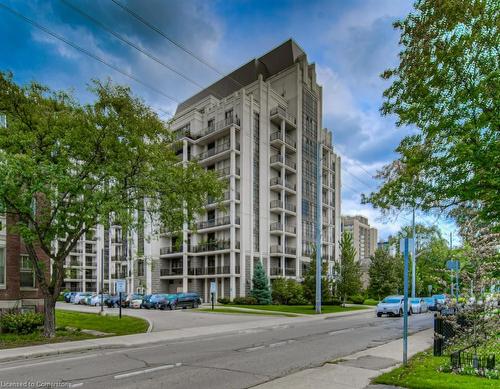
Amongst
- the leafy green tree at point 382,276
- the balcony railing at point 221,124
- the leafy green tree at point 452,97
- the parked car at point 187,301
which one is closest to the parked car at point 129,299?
the parked car at point 187,301

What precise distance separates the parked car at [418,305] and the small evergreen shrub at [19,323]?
27.2m

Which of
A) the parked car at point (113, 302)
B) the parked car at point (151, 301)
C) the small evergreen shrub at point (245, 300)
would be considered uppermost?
the parked car at point (151, 301)

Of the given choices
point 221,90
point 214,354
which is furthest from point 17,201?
point 221,90

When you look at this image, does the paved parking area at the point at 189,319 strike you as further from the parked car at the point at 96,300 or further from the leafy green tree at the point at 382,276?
the leafy green tree at the point at 382,276

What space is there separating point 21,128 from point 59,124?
1504mm

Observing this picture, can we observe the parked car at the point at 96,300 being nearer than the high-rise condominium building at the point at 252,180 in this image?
Yes

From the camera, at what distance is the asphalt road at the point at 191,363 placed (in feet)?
29.2

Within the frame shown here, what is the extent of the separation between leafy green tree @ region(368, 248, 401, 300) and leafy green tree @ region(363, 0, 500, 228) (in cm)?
4081

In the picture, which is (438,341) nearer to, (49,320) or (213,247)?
(49,320)

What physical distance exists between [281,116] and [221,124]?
7596 millimetres

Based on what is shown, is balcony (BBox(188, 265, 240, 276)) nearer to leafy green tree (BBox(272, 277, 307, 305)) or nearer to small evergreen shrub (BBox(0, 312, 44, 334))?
leafy green tree (BBox(272, 277, 307, 305))

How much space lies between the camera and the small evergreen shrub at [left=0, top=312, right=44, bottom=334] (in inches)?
Result: 674

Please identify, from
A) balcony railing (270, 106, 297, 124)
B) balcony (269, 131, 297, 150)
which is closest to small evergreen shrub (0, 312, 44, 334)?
balcony (269, 131, 297, 150)

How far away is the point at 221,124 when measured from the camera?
50438 mm
